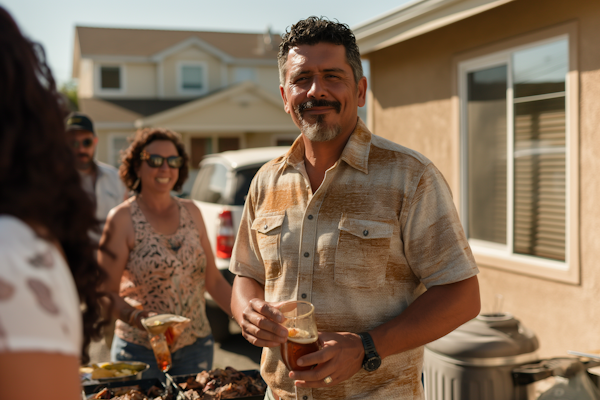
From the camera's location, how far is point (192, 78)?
2895cm

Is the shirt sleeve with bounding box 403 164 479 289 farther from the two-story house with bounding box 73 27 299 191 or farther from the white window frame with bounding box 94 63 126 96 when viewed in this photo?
the white window frame with bounding box 94 63 126 96

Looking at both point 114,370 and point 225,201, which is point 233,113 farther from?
point 114,370

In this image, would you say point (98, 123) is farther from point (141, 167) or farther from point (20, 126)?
point (20, 126)

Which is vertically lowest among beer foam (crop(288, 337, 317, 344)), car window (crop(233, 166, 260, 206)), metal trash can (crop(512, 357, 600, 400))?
metal trash can (crop(512, 357, 600, 400))

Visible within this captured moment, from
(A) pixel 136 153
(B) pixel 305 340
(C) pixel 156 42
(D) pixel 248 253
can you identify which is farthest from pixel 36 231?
(C) pixel 156 42

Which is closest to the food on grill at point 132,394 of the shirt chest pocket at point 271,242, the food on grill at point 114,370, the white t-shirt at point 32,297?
the food on grill at point 114,370

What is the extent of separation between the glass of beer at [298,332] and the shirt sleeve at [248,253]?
0.54 metres

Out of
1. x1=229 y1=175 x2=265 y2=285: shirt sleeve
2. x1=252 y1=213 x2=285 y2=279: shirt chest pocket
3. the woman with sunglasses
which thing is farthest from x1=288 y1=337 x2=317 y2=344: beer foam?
the woman with sunglasses

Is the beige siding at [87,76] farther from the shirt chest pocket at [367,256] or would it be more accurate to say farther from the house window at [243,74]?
the shirt chest pocket at [367,256]

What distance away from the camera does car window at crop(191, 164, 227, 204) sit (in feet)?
22.9

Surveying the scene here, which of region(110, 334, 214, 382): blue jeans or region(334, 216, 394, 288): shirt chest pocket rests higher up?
region(334, 216, 394, 288): shirt chest pocket

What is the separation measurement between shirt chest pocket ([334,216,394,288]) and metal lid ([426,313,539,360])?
1.60 meters

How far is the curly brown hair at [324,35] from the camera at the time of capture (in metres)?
2.26

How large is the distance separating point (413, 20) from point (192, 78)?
24.0 metres
